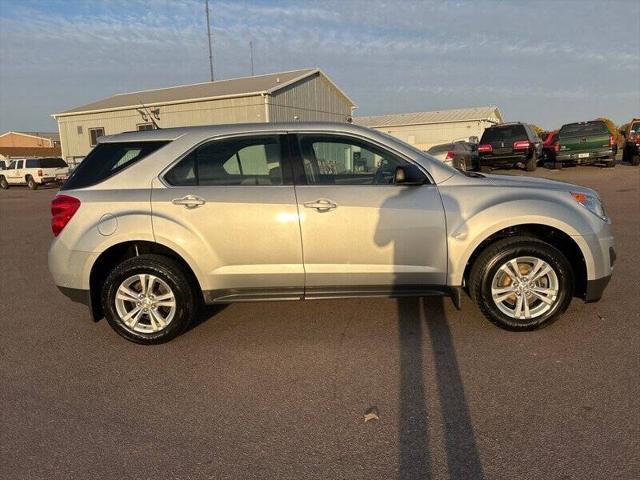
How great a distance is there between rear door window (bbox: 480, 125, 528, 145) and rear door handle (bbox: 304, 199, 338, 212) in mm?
16379

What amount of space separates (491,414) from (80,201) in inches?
136

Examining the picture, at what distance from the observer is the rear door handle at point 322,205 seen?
393cm

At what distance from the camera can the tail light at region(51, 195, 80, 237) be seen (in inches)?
159

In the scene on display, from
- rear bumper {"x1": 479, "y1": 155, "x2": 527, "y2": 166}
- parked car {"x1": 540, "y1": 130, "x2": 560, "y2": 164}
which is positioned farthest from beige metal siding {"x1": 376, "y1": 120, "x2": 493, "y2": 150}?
rear bumper {"x1": 479, "y1": 155, "x2": 527, "y2": 166}

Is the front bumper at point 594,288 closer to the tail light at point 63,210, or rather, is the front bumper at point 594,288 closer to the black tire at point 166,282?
the black tire at point 166,282

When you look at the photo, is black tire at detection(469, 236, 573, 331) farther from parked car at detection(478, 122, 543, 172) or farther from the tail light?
parked car at detection(478, 122, 543, 172)

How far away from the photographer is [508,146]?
726 inches

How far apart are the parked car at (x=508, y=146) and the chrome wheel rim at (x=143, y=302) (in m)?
16.6

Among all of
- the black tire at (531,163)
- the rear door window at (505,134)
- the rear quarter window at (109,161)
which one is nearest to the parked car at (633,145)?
the black tire at (531,163)

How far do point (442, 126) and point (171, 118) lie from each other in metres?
30.3

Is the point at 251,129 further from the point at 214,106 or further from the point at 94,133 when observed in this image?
the point at 94,133

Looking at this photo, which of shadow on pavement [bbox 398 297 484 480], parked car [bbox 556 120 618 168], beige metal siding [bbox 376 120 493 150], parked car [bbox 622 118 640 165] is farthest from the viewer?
beige metal siding [bbox 376 120 493 150]

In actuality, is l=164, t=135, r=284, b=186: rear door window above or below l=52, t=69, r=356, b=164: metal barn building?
below

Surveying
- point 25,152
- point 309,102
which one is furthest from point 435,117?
point 25,152
